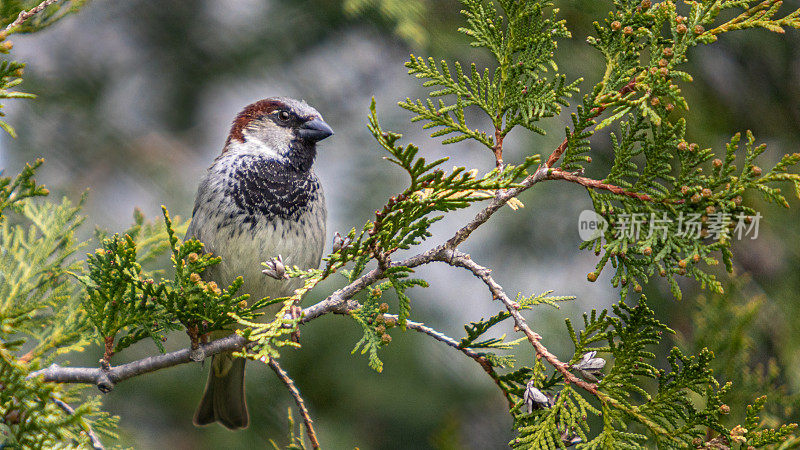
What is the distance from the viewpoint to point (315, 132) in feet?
8.74

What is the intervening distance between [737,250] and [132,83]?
128 inches

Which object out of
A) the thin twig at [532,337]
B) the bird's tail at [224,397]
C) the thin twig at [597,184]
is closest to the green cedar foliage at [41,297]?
the bird's tail at [224,397]

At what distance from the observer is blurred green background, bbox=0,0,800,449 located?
3260 mm

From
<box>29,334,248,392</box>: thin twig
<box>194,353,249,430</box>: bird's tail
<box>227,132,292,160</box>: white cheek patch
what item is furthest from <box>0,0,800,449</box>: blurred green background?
<box>29,334,248,392</box>: thin twig

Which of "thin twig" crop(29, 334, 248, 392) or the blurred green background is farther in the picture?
the blurred green background

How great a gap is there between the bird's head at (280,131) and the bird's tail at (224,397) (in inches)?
30.8

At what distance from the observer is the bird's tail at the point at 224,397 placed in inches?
106

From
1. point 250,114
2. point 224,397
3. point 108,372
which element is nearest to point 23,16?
point 108,372

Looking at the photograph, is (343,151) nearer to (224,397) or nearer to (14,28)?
(224,397)

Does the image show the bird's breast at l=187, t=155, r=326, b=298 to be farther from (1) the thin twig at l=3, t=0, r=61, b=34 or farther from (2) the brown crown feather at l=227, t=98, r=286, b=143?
(1) the thin twig at l=3, t=0, r=61, b=34

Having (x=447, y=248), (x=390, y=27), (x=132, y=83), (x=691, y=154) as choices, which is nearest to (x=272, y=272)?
(x=447, y=248)

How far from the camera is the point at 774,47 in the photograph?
11.3 ft

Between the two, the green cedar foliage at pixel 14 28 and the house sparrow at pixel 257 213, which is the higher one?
the green cedar foliage at pixel 14 28

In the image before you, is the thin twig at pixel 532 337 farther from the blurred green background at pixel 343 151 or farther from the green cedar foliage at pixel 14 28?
the blurred green background at pixel 343 151
